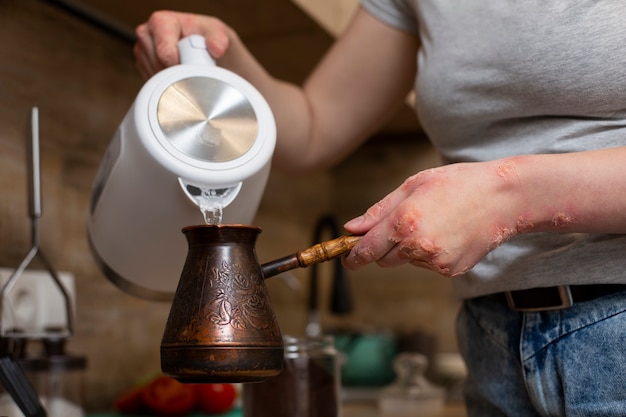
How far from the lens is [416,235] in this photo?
54 cm

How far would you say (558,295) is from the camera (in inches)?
26.8

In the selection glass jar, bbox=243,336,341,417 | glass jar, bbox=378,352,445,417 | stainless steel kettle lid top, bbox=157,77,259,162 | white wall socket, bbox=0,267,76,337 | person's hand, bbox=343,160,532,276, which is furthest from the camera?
glass jar, bbox=378,352,445,417

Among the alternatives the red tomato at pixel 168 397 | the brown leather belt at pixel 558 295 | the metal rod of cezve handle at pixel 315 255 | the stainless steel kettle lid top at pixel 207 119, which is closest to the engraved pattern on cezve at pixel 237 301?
the metal rod of cezve handle at pixel 315 255

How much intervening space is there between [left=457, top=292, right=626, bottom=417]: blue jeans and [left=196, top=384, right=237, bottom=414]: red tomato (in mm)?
608

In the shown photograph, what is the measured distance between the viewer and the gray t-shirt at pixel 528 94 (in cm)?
66

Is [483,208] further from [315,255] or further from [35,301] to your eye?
[35,301]

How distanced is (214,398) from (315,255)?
78cm

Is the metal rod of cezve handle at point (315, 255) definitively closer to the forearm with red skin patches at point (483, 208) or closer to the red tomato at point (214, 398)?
the forearm with red skin patches at point (483, 208)

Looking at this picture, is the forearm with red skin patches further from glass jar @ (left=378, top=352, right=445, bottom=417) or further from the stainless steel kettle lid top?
glass jar @ (left=378, top=352, right=445, bottom=417)

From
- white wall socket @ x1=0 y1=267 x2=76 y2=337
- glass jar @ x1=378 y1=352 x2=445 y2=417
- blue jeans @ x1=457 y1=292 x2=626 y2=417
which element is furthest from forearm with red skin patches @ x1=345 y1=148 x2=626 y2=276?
glass jar @ x1=378 y1=352 x2=445 y2=417

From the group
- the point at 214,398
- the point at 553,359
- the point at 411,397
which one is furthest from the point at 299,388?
the point at 411,397

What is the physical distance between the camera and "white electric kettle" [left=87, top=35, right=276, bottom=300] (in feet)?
2.11

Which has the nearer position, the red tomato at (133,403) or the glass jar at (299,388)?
the glass jar at (299,388)

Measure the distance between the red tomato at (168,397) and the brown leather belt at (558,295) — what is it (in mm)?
694
